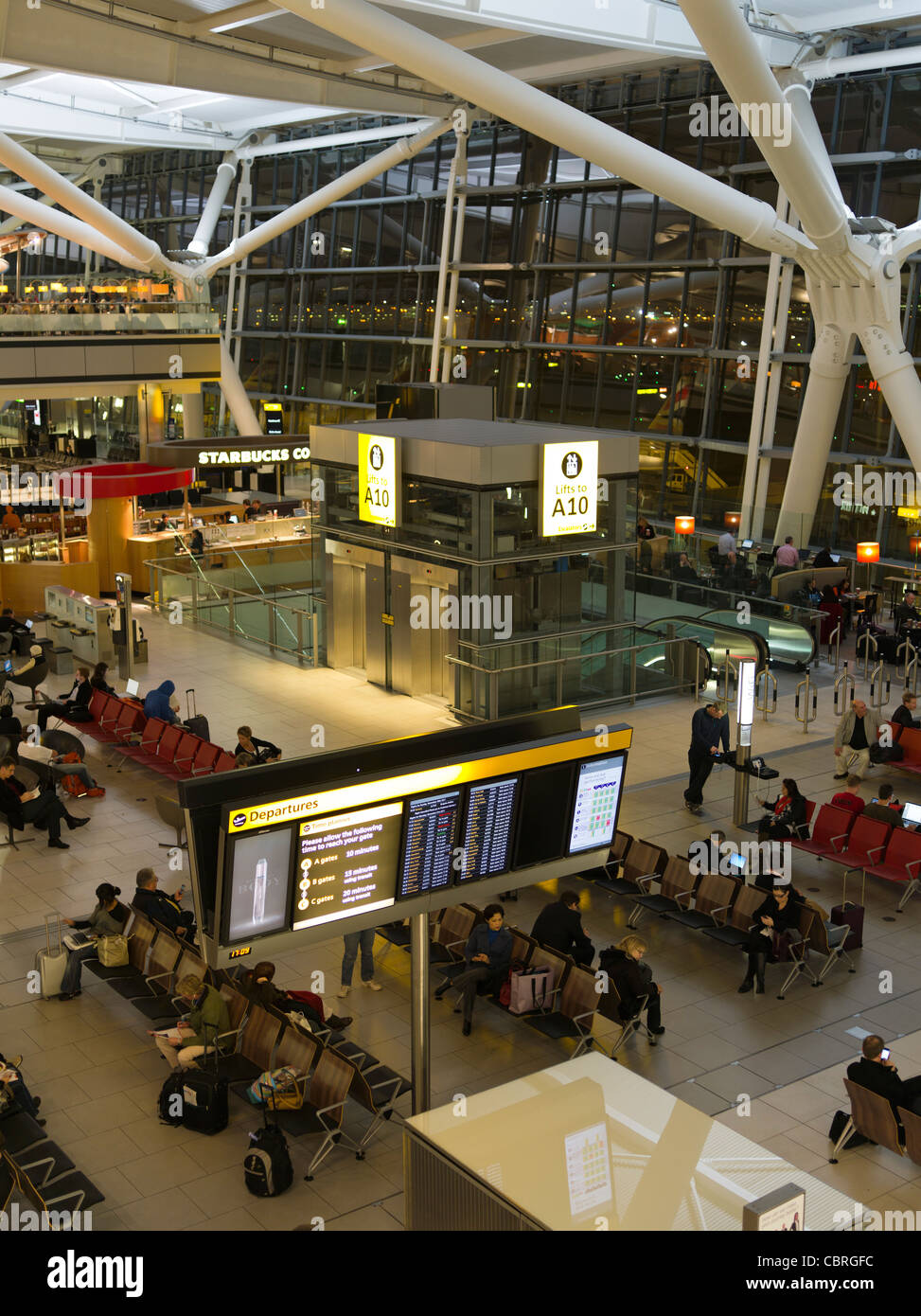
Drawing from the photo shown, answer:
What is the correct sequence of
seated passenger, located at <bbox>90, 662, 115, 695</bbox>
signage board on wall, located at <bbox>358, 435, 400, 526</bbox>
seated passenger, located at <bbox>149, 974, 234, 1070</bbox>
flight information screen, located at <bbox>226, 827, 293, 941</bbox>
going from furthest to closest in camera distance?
signage board on wall, located at <bbox>358, 435, 400, 526</bbox>
seated passenger, located at <bbox>90, 662, 115, 695</bbox>
seated passenger, located at <bbox>149, 974, 234, 1070</bbox>
flight information screen, located at <bbox>226, 827, 293, 941</bbox>

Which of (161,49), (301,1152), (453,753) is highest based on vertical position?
(161,49)

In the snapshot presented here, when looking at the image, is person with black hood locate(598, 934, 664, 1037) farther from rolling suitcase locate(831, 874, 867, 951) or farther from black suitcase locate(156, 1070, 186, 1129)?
black suitcase locate(156, 1070, 186, 1129)

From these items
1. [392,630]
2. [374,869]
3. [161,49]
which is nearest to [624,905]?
[374,869]

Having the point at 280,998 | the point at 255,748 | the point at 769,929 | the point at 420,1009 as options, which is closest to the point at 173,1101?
the point at 280,998

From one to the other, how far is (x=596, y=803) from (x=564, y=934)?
2548 mm

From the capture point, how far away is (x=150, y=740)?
56.8 ft

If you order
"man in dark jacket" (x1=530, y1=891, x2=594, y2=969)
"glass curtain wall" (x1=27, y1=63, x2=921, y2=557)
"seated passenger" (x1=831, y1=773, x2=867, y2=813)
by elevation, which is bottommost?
"man in dark jacket" (x1=530, y1=891, x2=594, y2=969)

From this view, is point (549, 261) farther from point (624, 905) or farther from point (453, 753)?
point (453, 753)

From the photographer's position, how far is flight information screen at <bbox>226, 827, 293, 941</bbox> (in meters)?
7.71

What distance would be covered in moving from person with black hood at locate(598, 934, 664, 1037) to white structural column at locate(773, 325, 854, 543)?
1753 centimetres

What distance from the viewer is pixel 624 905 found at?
13.7 metres

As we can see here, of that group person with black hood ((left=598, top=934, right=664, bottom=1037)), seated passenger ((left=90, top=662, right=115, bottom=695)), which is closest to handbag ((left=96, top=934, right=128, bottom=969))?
person with black hood ((left=598, top=934, right=664, bottom=1037))

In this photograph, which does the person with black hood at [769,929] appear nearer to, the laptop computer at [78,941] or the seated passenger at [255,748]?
the laptop computer at [78,941]
